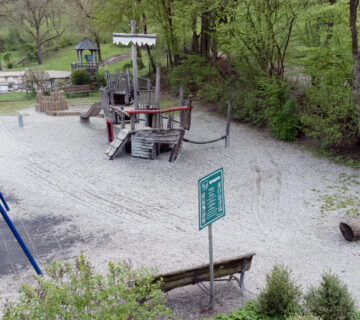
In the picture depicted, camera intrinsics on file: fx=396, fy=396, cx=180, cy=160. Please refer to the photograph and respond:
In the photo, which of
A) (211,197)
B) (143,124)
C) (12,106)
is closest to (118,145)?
(143,124)

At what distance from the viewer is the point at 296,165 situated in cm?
1348

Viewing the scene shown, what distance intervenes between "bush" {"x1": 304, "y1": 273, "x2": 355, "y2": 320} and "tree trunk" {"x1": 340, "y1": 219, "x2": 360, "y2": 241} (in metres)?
3.01

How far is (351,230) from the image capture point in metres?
8.02

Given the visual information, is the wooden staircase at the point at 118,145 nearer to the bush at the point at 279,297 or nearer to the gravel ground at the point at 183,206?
the gravel ground at the point at 183,206

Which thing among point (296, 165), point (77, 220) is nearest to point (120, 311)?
point (77, 220)

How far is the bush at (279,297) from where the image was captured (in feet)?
17.9

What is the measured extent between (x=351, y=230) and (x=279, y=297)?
3.33 meters

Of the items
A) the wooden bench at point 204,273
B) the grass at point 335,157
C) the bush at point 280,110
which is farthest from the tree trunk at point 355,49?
the wooden bench at point 204,273

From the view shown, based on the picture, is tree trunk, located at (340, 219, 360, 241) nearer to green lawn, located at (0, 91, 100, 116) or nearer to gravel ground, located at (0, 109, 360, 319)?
gravel ground, located at (0, 109, 360, 319)

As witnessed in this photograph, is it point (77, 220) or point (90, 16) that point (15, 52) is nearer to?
point (90, 16)

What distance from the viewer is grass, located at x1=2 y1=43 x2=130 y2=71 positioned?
44019mm

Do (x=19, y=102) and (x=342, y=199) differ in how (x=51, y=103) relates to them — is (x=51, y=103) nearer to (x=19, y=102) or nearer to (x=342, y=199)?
(x=19, y=102)

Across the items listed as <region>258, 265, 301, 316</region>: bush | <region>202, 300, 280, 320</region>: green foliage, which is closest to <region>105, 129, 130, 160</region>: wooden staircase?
<region>202, 300, 280, 320</region>: green foliage

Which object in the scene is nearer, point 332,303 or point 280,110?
point 332,303
